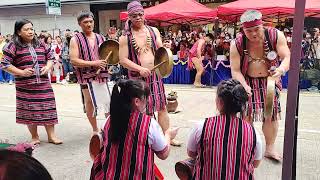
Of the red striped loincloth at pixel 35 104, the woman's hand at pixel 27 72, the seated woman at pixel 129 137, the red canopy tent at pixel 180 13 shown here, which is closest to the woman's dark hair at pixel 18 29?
the woman's hand at pixel 27 72

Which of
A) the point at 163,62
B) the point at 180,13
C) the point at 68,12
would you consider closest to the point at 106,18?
the point at 68,12

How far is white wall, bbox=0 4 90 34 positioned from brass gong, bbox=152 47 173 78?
1727cm

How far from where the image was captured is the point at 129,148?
253 centimetres

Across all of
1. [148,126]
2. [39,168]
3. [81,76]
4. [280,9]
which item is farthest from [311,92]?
[39,168]

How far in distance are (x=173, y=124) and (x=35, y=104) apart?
2041mm

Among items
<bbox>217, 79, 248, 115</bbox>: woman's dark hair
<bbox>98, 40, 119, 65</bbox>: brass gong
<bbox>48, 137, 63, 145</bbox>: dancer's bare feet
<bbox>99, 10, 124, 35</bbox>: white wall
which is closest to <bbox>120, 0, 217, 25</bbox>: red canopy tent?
<bbox>98, 40, 119, 65</bbox>: brass gong

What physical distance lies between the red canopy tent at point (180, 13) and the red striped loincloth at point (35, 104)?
725cm

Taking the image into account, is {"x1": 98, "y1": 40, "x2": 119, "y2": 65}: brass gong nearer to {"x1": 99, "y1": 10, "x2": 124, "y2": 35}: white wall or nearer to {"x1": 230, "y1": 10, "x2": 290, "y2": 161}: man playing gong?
{"x1": 230, "y1": 10, "x2": 290, "y2": 161}: man playing gong

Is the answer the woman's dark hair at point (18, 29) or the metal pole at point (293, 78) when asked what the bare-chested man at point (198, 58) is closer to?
the woman's dark hair at point (18, 29)

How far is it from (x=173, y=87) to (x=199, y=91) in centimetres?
109

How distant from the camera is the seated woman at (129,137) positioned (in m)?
2.50

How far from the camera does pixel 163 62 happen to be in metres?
4.08

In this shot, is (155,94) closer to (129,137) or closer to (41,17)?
(129,137)

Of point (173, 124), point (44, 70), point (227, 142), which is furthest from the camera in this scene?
point (173, 124)
